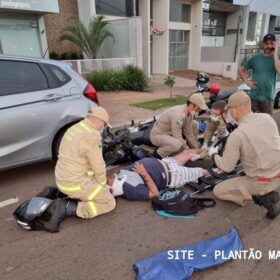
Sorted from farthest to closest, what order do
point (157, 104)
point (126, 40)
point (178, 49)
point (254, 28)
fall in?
point (254, 28), point (178, 49), point (126, 40), point (157, 104)

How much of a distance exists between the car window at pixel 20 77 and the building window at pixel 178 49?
17778 millimetres

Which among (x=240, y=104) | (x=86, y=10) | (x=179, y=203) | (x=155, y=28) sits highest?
(x=86, y=10)

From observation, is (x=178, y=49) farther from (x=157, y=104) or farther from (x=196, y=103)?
(x=196, y=103)

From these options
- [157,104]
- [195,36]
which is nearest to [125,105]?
[157,104]

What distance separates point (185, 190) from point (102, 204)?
117 centimetres

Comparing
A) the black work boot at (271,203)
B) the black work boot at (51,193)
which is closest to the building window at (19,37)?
the black work boot at (51,193)

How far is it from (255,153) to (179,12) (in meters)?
20.2

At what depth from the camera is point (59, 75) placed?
404 cm

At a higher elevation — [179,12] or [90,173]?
[179,12]

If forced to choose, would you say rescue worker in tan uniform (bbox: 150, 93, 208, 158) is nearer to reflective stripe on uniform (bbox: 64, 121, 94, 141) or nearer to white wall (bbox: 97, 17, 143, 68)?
reflective stripe on uniform (bbox: 64, 121, 94, 141)

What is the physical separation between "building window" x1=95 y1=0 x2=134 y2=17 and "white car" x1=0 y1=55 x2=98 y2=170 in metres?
12.6

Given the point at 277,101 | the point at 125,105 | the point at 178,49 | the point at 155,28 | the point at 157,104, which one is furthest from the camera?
the point at 178,49

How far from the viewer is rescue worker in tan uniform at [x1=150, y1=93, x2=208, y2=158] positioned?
4111 mm

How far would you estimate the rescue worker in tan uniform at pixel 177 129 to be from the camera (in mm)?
4111
